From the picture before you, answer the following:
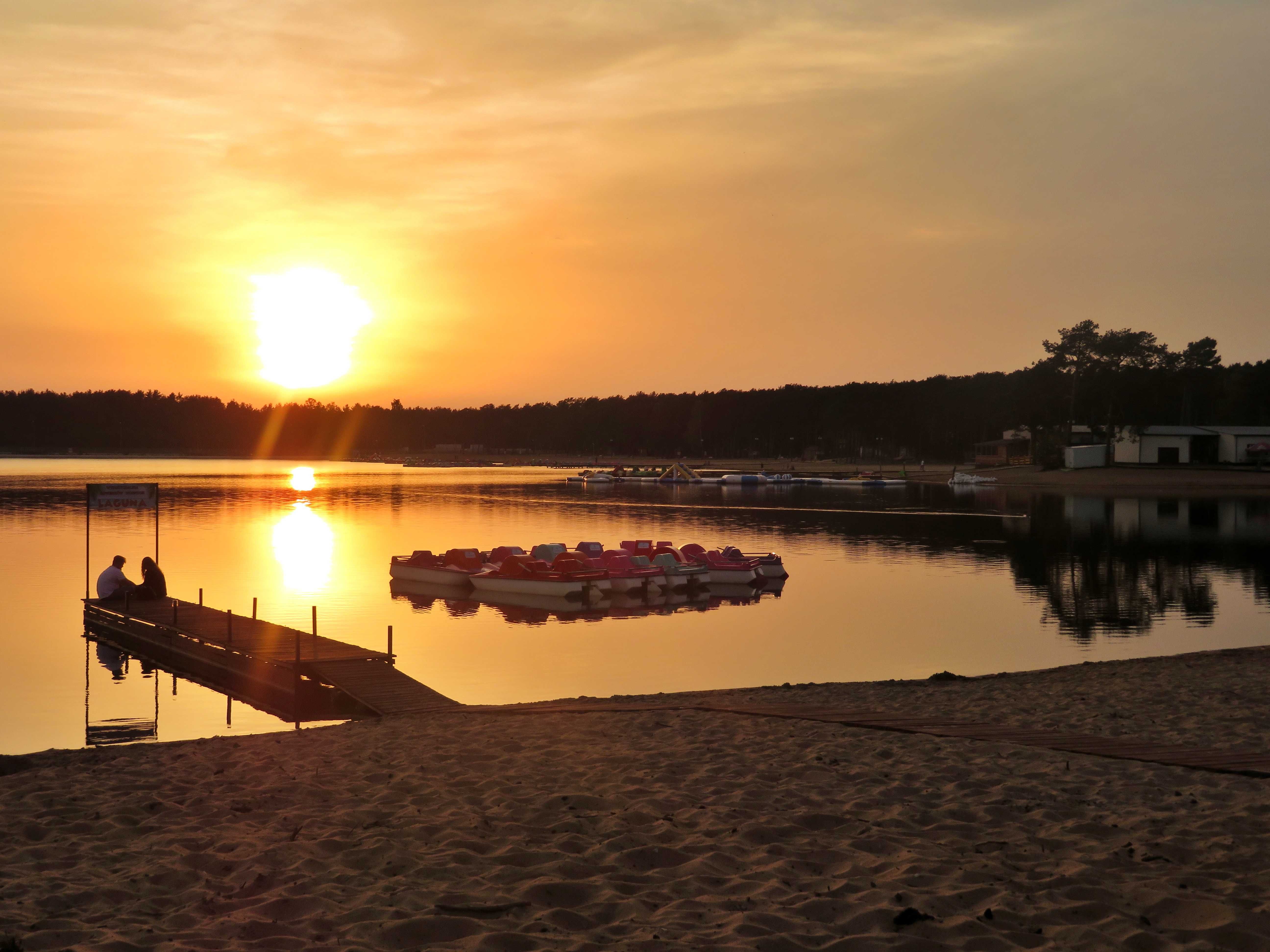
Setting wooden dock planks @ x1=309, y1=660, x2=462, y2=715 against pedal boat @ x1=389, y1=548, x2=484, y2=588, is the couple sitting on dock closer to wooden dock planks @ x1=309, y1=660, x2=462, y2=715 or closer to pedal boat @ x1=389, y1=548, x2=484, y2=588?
pedal boat @ x1=389, y1=548, x2=484, y2=588

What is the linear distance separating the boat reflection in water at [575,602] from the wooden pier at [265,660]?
27.9 ft

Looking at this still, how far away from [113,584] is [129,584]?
1.24 ft

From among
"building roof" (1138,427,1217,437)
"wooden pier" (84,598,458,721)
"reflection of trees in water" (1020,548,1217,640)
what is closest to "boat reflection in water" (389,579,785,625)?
"wooden pier" (84,598,458,721)

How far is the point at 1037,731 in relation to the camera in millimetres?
11188

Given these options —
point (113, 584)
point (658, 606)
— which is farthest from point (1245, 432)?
point (113, 584)

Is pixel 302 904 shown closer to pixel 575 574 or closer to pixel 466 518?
pixel 575 574

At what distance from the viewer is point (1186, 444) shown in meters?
107

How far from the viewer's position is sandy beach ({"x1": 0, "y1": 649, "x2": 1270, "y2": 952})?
6.09m

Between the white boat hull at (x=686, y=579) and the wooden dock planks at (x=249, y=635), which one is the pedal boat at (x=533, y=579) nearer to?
the white boat hull at (x=686, y=579)

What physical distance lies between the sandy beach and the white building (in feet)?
343

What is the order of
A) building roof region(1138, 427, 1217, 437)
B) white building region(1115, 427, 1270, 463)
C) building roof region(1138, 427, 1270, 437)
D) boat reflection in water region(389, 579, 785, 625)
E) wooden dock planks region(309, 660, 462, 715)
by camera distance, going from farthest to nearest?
building roof region(1138, 427, 1217, 437)
building roof region(1138, 427, 1270, 437)
white building region(1115, 427, 1270, 463)
boat reflection in water region(389, 579, 785, 625)
wooden dock planks region(309, 660, 462, 715)

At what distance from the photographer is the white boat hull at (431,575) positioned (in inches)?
1422

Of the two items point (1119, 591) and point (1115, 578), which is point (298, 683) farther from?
point (1115, 578)

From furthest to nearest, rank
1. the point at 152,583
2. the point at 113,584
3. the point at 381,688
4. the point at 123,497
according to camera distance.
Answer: the point at 123,497, the point at 152,583, the point at 113,584, the point at 381,688
